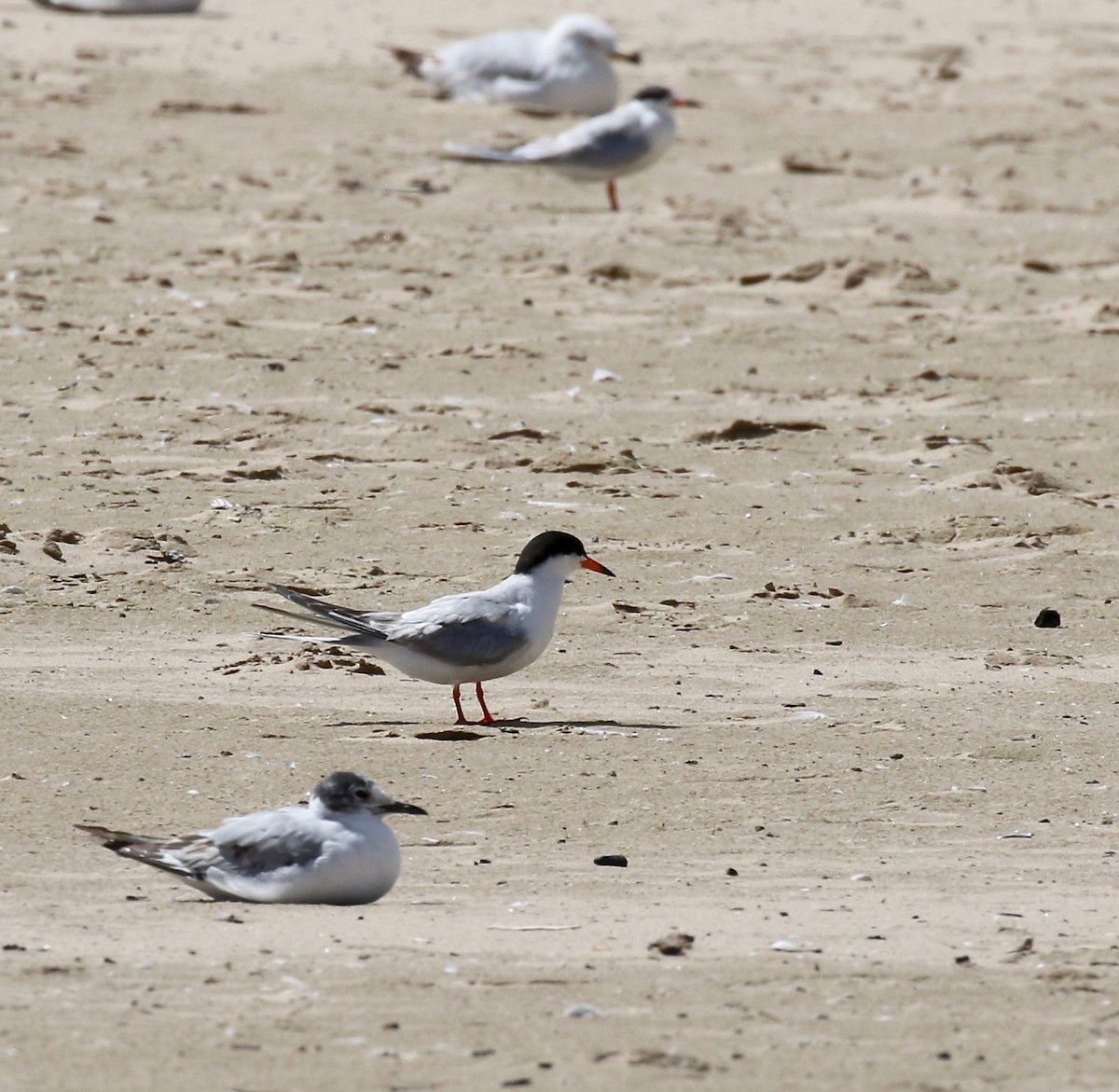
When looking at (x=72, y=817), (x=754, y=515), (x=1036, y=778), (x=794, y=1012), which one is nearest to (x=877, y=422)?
(x=754, y=515)

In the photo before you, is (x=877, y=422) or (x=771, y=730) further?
(x=877, y=422)

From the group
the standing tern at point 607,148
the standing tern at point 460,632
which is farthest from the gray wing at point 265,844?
the standing tern at point 607,148

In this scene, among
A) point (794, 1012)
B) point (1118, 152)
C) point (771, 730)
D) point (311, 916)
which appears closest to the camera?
point (794, 1012)

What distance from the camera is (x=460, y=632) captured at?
6820 mm

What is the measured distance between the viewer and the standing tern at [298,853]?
509 cm

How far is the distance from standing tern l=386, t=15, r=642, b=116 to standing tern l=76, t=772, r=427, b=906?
39.4 ft

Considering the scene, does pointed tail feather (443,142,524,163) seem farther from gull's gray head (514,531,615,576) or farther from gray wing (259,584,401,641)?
gray wing (259,584,401,641)

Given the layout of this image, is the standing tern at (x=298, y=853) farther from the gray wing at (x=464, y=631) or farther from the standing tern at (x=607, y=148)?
the standing tern at (x=607, y=148)

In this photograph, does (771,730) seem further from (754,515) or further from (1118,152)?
(1118,152)

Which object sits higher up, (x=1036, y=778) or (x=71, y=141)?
(x=71, y=141)

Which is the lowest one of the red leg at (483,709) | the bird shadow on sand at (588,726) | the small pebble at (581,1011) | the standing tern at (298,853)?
the bird shadow on sand at (588,726)

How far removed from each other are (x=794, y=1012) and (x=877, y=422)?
620 centimetres

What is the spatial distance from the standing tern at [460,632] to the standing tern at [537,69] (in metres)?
10.1

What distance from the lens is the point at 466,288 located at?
12.1 metres
